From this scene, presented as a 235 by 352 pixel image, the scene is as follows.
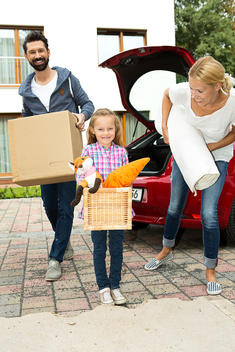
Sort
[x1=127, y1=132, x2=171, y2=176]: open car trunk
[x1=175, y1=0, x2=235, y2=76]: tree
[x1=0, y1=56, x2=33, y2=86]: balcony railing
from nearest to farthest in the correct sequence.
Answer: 1. [x1=127, y1=132, x2=171, y2=176]: open car trunk
2. [x1=0, y1=56, x2=33, y2=86]: balcony railing
3. [x1=175, y1=0, x2=235, y2=76]: tree

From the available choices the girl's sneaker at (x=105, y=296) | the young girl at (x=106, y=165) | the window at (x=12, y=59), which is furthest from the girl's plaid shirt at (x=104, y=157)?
the window at (x=12, y=59)

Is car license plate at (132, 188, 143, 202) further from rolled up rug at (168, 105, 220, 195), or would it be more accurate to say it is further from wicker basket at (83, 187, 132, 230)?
wicker basket at (83, 187, 132, 230)

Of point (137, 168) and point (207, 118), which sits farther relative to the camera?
point (207, 118)

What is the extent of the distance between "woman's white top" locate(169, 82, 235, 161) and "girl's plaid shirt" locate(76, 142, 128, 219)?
63cm

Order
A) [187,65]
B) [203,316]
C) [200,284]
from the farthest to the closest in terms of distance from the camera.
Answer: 1. [187,65]
2. [200,284]
3. [203,316]

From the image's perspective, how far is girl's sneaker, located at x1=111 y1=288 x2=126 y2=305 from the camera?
279cm

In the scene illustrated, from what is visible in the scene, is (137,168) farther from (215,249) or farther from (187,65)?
(187,65)

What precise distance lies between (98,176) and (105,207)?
8.2 inches

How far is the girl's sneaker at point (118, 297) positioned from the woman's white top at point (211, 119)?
4.18 feet

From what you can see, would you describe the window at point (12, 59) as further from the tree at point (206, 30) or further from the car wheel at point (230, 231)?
the tree at point (206, 30)

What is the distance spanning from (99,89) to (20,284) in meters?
11.1

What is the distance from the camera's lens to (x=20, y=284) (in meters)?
3.31

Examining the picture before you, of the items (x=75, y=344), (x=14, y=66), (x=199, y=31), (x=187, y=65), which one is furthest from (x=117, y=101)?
(x=199, y=31)

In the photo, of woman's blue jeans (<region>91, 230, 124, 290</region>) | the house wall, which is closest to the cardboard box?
woman's blue jeans (<region>91, 230, 124, 290</region>)
